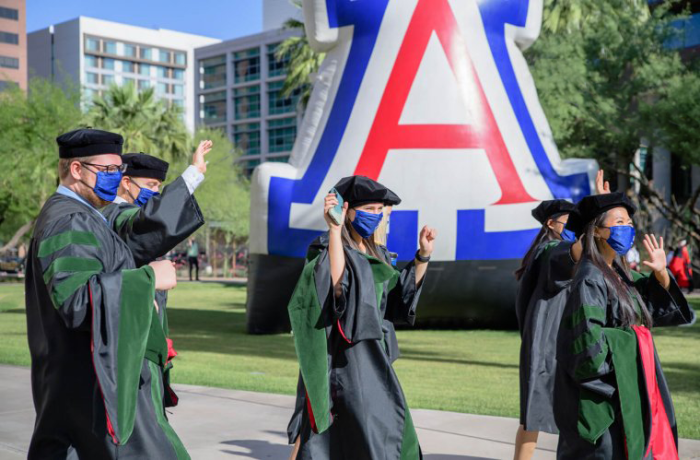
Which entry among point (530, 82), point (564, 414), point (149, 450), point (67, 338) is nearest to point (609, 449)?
point (564, 414)

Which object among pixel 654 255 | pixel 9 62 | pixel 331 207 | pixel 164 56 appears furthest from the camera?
pixel 164 56

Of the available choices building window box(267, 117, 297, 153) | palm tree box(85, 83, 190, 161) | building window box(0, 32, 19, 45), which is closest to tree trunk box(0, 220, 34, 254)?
palm tree box(85, 83, 190, 161)

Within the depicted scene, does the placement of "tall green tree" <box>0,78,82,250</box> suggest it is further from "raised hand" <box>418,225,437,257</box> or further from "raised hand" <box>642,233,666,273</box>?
"raised hand" <box>642,233,666,273</box>

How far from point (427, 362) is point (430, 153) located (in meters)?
3.75

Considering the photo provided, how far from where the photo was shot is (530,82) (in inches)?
584

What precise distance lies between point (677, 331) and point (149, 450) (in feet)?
41.9

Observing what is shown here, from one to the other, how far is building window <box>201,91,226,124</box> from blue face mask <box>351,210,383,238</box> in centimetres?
10179

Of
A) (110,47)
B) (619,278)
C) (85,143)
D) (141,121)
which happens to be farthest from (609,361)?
(110,47)

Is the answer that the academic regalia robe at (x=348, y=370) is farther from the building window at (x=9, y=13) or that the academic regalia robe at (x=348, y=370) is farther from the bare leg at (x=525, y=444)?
the building window at (x=9, y=13)

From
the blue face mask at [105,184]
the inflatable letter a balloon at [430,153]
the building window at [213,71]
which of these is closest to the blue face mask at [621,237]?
the blue face mask at [105,184]

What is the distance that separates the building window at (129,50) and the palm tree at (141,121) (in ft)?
276

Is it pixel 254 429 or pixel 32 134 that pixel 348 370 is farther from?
pixel 32 134

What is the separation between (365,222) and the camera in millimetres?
4793

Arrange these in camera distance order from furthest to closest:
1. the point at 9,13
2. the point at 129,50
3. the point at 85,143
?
the point at 129,50
the point at 9,13
the point at 85,143
